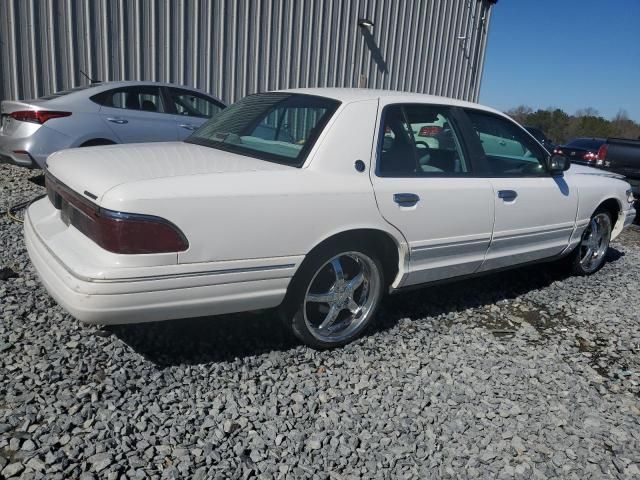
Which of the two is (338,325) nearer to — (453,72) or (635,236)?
(635,236)

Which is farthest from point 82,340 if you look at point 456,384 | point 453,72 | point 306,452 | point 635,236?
point 453,72

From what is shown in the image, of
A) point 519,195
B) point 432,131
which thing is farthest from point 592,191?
point 432,131

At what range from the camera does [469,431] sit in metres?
2.65

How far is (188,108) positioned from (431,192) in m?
4.87

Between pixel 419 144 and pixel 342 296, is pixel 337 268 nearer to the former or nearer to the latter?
pixel 342 296

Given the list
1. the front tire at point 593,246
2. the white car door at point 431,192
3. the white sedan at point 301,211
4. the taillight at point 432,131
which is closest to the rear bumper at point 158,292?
the white sedan at point 301,211

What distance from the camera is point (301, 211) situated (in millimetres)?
2824

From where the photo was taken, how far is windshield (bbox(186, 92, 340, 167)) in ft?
10.3

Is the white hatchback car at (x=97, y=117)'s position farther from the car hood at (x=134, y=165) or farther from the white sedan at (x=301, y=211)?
the car hood at (x=134, y=165)

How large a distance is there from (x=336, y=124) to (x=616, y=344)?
256 cm

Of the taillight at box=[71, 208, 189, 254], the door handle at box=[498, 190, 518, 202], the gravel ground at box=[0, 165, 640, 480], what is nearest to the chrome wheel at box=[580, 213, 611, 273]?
the gravel ground at box=[0, 165, 640, 480]

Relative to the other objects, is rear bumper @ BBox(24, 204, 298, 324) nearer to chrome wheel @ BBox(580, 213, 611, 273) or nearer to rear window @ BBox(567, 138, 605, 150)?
chrome wheel @ BBox(580, 213, 611, 273)

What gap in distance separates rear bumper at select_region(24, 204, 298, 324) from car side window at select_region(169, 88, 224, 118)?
4.63m

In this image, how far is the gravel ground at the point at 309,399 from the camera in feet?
7.56
